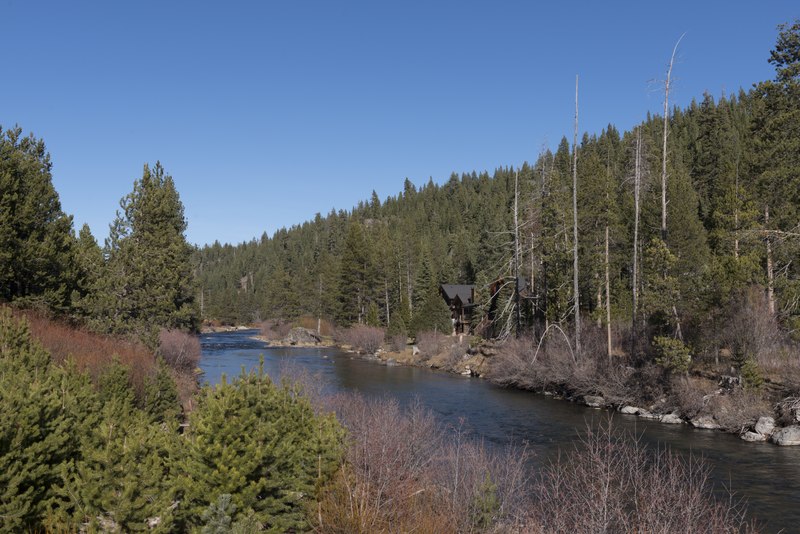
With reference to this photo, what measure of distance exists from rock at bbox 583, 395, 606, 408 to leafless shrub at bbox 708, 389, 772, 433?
540 cm

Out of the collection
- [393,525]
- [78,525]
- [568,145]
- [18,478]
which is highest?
[568,145]

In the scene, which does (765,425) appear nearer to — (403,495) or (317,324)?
(403,495)

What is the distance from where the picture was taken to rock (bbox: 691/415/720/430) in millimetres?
22516

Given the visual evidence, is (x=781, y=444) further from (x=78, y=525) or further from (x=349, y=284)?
(x=349, y=284)

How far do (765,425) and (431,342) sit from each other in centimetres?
3198

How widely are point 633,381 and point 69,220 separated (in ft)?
88.8

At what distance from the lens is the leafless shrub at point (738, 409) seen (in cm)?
2175

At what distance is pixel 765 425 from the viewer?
68.7 feet

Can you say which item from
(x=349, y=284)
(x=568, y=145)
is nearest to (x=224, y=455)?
(x=349, y=284)

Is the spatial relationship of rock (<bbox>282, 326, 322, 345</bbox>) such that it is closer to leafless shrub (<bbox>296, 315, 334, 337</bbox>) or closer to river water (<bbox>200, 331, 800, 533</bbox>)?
leafless shrub (<bbox>296, 315, 334, 337</bbox>)

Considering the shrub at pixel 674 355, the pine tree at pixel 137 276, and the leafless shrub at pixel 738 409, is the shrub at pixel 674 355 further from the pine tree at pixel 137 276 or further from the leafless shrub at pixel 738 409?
the pine tree at pixel 137 276

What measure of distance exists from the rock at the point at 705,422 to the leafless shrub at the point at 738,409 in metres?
0.20

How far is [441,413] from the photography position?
83.7 ft

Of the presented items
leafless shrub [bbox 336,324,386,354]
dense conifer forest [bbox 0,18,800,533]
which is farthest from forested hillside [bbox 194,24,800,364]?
leafless shrub [bbox 336,324,386,354]
